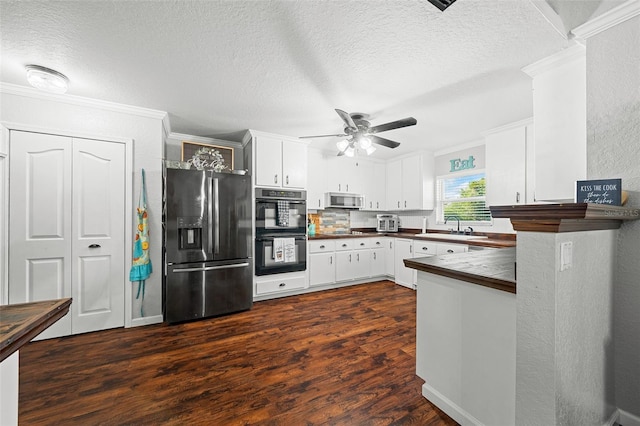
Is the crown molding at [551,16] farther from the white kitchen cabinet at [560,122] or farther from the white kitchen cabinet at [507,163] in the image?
the white kitchen cabinet at [507,163]

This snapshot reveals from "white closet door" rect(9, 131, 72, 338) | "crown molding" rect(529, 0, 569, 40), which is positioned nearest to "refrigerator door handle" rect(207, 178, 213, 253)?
"white closet door" rect(9, 131, 72, 338)

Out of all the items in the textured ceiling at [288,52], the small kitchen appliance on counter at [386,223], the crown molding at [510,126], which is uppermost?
the textured ceiling at [288,52]

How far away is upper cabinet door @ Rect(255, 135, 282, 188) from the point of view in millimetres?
3604

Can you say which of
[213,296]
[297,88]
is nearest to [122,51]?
[297,88]

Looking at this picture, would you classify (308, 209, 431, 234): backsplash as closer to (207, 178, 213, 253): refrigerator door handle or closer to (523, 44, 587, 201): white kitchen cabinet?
(207, 178, 213, 253): refrigerator door handle

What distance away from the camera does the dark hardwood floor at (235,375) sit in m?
1.52

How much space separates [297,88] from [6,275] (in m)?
3.21

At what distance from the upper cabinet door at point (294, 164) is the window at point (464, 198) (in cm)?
256

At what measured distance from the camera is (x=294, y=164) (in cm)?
386

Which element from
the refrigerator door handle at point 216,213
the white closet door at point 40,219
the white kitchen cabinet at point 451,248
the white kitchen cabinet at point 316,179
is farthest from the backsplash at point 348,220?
the white closet door at point 40,219

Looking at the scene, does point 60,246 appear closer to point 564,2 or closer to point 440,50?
point 440,50

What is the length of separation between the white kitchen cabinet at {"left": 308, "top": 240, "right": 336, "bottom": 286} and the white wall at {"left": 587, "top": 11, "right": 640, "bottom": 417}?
10.1ft

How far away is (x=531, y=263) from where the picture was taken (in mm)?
1025

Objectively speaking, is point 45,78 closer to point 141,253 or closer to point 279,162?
point 141,253
